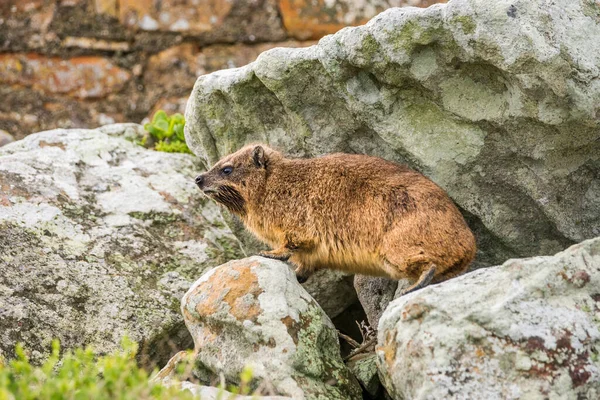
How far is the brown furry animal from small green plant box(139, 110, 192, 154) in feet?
6.85

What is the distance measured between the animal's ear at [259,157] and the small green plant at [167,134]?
7.82 ft

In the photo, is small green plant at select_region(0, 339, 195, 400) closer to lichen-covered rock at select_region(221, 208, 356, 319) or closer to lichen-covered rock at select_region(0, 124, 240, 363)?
lichen-covered rock at select_region(0, 124, 240, 363)

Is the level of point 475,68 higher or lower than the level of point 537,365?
higher

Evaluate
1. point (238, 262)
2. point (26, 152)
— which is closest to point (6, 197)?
point (26, 152)

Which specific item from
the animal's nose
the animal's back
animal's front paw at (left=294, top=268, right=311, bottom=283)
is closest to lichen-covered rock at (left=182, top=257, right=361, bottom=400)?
the animal's back

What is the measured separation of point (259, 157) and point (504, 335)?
3.26 metres

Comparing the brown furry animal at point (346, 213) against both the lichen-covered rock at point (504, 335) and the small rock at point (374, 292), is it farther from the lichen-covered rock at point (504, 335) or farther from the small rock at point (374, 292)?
the lichen-covered rock at point (504, 335)

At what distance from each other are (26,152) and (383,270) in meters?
4.21

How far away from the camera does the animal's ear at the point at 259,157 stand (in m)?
7.64

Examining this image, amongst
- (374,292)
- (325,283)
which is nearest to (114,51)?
(325,283)

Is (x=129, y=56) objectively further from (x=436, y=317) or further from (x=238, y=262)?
(x=436, y=317)

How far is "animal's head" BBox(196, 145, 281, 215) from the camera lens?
7680mm

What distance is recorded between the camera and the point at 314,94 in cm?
752

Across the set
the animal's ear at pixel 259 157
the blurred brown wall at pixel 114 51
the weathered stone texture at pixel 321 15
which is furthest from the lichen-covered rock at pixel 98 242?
the weathered stone texture at pixel 321 15
